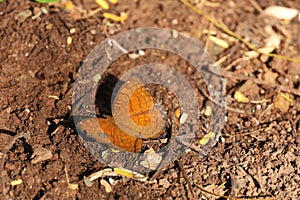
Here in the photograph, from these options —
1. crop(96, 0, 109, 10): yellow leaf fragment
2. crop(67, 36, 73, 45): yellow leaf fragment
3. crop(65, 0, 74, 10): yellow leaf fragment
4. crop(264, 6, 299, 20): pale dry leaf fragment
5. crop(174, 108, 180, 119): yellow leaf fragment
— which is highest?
crop(65, 0, 74, 10): yellow leaf fragment

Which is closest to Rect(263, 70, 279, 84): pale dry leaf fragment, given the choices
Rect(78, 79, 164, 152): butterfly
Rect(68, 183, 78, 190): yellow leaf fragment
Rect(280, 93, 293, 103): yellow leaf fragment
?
Rect(280, 93, 293, 103): yellow leaf fragment

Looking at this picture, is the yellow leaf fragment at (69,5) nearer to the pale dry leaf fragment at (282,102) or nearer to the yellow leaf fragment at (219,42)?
the yellow leaf fragment at (219,42)

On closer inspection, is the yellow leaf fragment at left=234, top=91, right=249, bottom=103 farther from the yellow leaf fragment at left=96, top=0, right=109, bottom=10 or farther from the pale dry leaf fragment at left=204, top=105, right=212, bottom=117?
the yellow leaf fragment at left=96, top=0, right=109, bottom=10

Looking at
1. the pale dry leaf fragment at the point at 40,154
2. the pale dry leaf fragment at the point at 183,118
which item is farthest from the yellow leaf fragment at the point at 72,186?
the pale dry leaf fragment at the point at 183,118

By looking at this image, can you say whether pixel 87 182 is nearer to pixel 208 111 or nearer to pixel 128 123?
pixel 128 123

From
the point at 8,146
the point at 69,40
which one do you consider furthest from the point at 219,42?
the point at 8,146

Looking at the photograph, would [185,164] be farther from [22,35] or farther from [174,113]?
[22,35]

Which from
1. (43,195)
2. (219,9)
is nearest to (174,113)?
(43,195)
